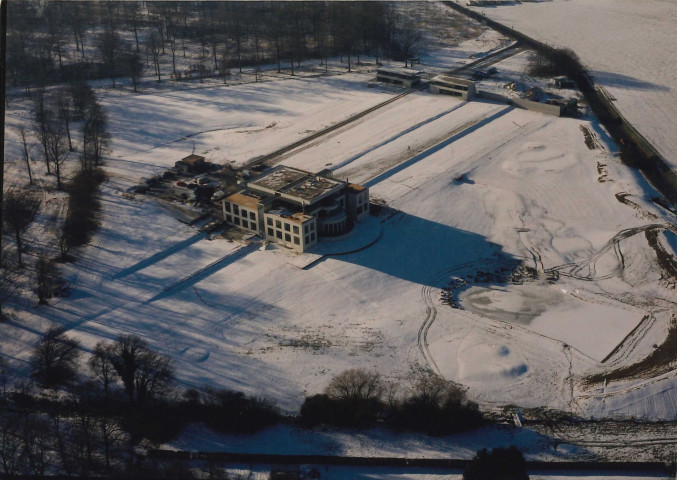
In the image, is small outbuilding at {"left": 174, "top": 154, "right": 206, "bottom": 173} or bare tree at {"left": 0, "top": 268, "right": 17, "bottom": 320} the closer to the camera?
bare tree at {"left": 0, "top": 268, "right": 17, "bottom": 320}

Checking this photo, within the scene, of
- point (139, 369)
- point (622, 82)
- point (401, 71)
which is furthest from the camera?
point (401, 71)

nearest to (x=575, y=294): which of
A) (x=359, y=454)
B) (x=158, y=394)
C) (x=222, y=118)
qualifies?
(x=359, y=454)

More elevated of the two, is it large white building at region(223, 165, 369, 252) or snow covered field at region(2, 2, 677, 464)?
large white building at region(223, 165, 369, 252)

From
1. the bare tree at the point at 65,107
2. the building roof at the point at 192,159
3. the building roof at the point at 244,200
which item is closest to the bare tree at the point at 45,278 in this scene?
the building roof at the point at 244,200

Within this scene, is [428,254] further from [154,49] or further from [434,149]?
[154,49]

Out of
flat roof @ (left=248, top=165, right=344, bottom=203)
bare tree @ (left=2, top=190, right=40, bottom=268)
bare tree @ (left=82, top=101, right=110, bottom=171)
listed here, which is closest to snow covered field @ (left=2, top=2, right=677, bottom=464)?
bare tree @ (left=82, top=101, right=110, bottom=171)

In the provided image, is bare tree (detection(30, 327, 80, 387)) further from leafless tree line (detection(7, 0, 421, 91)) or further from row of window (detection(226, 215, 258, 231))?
leafless tree line (detection(7, 0, 421, 91))

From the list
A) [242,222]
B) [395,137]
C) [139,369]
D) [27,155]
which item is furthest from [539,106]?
[139,369]

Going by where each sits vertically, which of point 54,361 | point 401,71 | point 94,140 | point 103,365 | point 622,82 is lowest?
point 54,361
